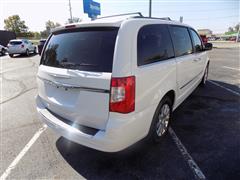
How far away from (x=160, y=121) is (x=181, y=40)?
5.38 ft

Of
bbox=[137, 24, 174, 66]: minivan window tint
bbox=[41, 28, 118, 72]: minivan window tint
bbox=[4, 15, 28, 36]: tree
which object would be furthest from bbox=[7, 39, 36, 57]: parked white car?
bbox=[4, 15, 28, 36]: tree

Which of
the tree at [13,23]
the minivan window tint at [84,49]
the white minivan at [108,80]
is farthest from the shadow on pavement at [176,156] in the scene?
the tree at [13,23]

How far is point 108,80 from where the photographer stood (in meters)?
2.07

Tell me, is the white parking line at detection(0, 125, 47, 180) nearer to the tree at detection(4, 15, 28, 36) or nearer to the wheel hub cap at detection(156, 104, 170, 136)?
the wheel hub cap at detection(156, 104, 170, 136)

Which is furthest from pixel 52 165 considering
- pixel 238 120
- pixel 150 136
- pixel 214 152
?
pixel 238 120

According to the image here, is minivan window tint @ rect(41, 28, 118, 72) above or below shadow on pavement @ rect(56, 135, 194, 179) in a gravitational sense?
above

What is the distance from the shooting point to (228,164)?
2617mm

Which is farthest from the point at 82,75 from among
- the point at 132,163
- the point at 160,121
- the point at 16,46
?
the point at 16,46

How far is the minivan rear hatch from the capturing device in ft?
7.07

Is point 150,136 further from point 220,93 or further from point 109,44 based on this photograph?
point 220,93

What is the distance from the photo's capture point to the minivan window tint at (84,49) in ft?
7.22

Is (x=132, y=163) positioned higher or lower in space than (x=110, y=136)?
lower

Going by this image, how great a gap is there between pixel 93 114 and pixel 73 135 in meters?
0.43

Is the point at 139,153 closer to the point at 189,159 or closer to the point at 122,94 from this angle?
the point at 189,159
